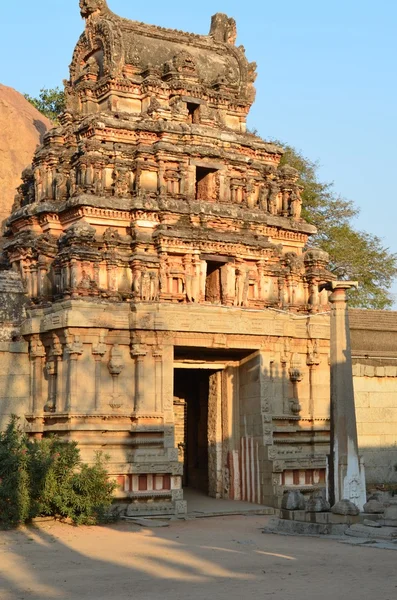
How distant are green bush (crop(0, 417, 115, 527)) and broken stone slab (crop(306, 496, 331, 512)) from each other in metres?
4.59

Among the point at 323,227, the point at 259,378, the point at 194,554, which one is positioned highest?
the point at 323,227

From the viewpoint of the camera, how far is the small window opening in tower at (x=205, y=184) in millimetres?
25766

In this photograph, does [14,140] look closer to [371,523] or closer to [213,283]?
[213,283]

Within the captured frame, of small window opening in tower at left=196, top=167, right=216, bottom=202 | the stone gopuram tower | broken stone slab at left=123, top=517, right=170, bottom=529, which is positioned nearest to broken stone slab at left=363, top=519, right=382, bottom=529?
broken stone slab at left=123, top=517, right=170, bottom=529

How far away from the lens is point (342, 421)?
18734mm

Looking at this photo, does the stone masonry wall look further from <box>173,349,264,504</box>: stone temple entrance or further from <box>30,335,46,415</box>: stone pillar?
<box>30,335,46,415</box>: stone pillar

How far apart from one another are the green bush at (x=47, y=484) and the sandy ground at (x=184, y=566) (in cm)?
46

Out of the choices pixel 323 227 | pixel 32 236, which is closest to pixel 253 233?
pixel 32 236

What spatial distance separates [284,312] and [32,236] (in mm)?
6738

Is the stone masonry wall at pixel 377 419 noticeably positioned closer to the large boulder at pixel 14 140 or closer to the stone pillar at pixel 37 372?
the stone pillar at pixel 37 372

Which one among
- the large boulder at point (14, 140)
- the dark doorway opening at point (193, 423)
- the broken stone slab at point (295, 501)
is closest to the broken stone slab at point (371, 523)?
the broken stone slab at point (295, 501)

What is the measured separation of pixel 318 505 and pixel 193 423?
33.8 ft

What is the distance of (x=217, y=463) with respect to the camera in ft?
83.9

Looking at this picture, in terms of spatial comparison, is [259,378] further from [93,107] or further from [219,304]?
[93,107]
